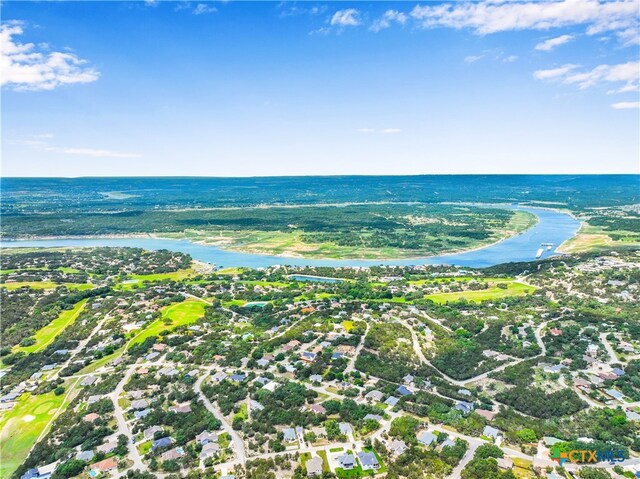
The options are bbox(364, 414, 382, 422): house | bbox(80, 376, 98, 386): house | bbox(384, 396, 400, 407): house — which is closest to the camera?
bbox(364, 414, 382, 422): house

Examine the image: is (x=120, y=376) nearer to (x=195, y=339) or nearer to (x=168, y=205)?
(x=195, y=339)

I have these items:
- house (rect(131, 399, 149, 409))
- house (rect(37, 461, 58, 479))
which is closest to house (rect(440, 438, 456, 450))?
house (rect(131, 399, 149, 409))

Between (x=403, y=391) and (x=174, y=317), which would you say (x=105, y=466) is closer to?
(x=403, y=391)

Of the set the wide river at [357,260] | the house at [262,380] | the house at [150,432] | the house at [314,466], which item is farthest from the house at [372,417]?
the wide river at [357,260]

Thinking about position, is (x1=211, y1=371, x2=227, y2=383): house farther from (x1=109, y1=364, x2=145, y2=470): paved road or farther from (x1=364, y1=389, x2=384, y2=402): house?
(x1=364, y1=389, x2=384, y2=402): house

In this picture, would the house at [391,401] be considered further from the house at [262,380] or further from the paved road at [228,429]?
the paved road at [228,429]
